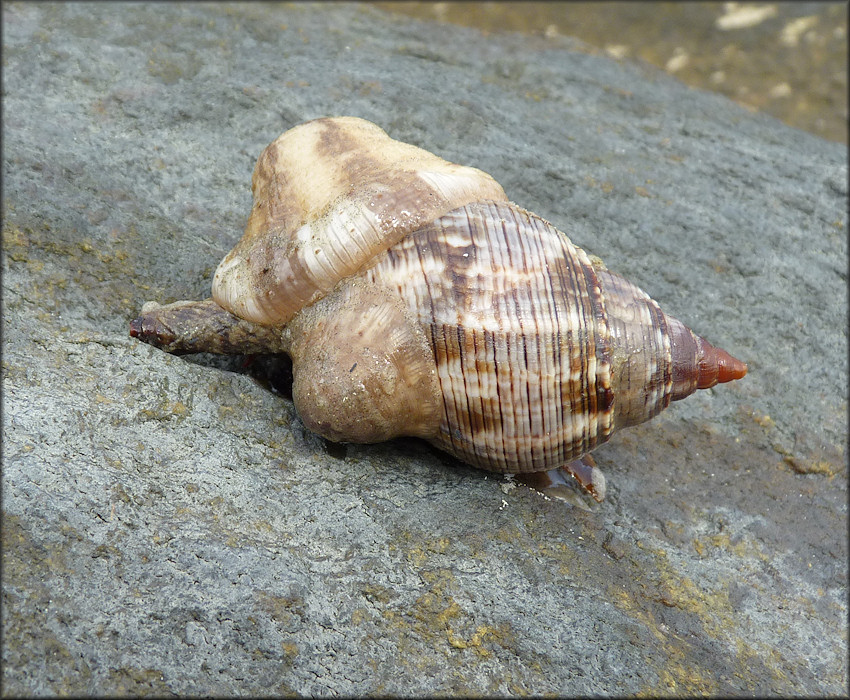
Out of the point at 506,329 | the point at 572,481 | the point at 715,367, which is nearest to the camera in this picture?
the point at 506,329

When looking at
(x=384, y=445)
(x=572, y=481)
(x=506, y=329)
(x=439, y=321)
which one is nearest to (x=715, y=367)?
(x=572, y=481)

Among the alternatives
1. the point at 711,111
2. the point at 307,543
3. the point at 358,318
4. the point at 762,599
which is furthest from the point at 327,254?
the point at 711,111

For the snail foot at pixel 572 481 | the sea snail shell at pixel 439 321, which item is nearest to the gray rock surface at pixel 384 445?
the snail foot at pixel 572 481

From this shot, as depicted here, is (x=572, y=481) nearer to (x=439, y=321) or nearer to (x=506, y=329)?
(x=506, y=329)

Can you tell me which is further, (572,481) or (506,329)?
(572,481)

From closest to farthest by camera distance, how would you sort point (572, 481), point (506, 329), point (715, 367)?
point (506, 329), point (715, 367), point (572, 481)

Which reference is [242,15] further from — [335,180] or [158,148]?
[335,180]

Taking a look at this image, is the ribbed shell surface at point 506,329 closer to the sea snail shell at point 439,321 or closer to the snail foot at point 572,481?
the sea snail shell at point 439,321
